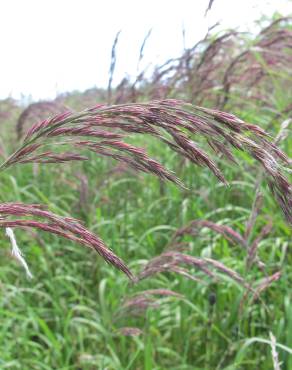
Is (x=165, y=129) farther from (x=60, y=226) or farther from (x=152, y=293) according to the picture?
(x=152, y=293)

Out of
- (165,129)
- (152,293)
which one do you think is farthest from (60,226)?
(152,293)

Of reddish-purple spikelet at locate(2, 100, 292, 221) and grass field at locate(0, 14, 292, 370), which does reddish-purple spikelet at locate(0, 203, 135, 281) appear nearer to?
reddish-purple spikelet at locate(2, 100, 292, 221)

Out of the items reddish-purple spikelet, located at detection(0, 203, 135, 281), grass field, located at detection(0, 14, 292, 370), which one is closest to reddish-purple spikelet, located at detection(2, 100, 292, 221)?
reddish-purple spikelet, located at detection(0, 203, 135, 281)

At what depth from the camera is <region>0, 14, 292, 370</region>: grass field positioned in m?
2.04

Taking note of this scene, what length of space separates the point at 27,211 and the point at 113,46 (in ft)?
4.91

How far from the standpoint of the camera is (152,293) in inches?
69.7

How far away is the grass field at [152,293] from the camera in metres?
2.04

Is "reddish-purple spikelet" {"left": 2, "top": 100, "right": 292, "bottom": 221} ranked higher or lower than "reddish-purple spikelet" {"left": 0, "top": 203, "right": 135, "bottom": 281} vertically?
higher

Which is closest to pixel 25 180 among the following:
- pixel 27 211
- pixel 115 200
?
pixel 115 200

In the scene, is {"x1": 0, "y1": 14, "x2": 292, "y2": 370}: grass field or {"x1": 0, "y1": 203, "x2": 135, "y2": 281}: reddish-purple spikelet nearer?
{"x1": 0, "y1": 203, "x2": 135, "y2": 281}: reddish-purple spikelet

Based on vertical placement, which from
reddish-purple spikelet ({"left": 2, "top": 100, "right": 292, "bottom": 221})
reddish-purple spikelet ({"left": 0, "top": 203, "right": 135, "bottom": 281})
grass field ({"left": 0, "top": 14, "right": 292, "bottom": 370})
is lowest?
grass field ({"left": 0, "top": 14, "right": 292, "bottom": 370})

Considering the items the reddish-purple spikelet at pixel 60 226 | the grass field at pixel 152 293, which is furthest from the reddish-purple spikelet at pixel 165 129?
the grass field at pixel 152 293

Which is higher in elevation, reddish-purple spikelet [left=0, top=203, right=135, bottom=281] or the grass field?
reddish-purple spikelet [left=0, top=203, right=135, bottom=281]

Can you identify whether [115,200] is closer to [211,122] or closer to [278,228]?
[278,228]
